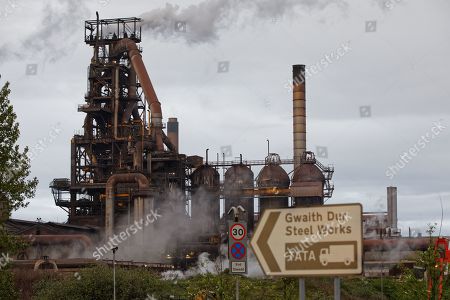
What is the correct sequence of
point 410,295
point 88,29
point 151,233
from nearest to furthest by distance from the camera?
point 410,295 < point 151,233 < point 88,29

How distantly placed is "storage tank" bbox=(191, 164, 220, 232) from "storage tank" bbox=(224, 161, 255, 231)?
4.98 feet

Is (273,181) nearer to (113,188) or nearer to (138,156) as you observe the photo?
(138,156)

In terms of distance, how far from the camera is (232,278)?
35.3 m

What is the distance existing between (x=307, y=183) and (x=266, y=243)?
268ft

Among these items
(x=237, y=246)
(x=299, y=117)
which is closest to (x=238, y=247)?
(x=237, y=246)

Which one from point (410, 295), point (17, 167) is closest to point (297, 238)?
point (17, 167)

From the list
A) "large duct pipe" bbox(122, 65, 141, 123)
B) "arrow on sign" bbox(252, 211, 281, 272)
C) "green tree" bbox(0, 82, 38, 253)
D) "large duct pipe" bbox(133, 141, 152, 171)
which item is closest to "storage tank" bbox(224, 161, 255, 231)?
"large duct pipe" bbox(133, 141, 152, 171)

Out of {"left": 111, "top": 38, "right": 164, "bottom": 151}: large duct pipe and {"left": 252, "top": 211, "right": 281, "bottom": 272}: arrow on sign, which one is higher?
{"left": 111, "top": 38, "right": 164, "bottom": 151}: large duct pipe

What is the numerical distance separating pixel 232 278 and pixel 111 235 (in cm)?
4644

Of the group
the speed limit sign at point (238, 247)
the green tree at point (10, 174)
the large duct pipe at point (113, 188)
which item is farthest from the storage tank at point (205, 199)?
the speed limit sign at point (238, 247)

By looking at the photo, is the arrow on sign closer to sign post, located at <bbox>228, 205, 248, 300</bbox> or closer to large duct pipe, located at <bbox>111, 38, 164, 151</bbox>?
sign post, located at <bbox>228, 205, 248, 300</bbox>

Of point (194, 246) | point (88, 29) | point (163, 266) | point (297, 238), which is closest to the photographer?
point (297, 238)

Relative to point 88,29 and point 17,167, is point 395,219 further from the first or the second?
point 17,167

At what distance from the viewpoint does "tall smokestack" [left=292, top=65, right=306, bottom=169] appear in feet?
298
